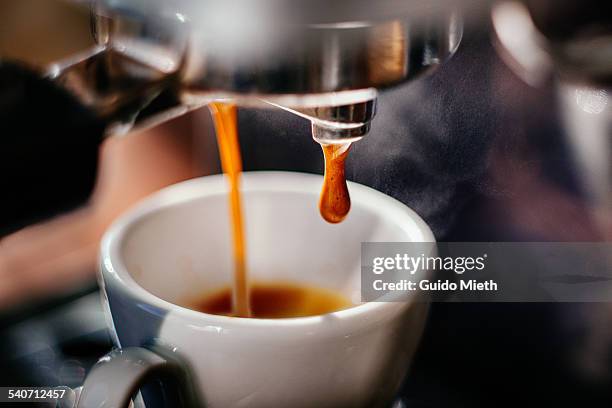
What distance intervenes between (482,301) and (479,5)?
0.19 m

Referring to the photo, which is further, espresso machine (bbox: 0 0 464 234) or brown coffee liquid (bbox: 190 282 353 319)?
brown coffee liquid (bbox: 190 282 353 319)

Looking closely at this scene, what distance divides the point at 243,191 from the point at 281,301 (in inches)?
2.4

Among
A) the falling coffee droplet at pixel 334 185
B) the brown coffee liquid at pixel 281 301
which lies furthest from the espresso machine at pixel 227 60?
the brown coffee liquid at pixel 281 301

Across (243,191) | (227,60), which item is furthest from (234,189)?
(227,60)

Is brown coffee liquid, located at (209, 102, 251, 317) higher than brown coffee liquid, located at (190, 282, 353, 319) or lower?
higher

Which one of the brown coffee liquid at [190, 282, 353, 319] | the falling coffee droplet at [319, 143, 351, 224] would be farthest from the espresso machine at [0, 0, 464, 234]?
the brown coffee liquid at [190, 282, 353, 319]

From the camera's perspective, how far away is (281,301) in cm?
39

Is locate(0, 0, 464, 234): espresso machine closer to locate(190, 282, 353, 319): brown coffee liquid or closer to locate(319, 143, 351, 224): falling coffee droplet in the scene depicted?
locate(319, 143, 351, 224): falling coffee droplet

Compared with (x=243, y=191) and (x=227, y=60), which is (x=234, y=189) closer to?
(x=243, y=191)

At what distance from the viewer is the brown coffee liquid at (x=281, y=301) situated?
1.28 ft

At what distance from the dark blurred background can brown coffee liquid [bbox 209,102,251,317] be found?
58 mm

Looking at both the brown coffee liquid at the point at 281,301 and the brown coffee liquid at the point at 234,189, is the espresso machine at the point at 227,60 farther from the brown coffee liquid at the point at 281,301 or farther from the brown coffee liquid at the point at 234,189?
the brown coffee liquid at the point at 281,301

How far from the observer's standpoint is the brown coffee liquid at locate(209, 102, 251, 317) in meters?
0.31

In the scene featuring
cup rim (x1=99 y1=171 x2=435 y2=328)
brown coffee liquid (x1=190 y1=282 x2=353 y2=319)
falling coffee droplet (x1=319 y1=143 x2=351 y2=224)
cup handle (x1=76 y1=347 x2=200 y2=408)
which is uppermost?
falling coffee droplet (x1=319 y1=143 x2=351 y2=224)
